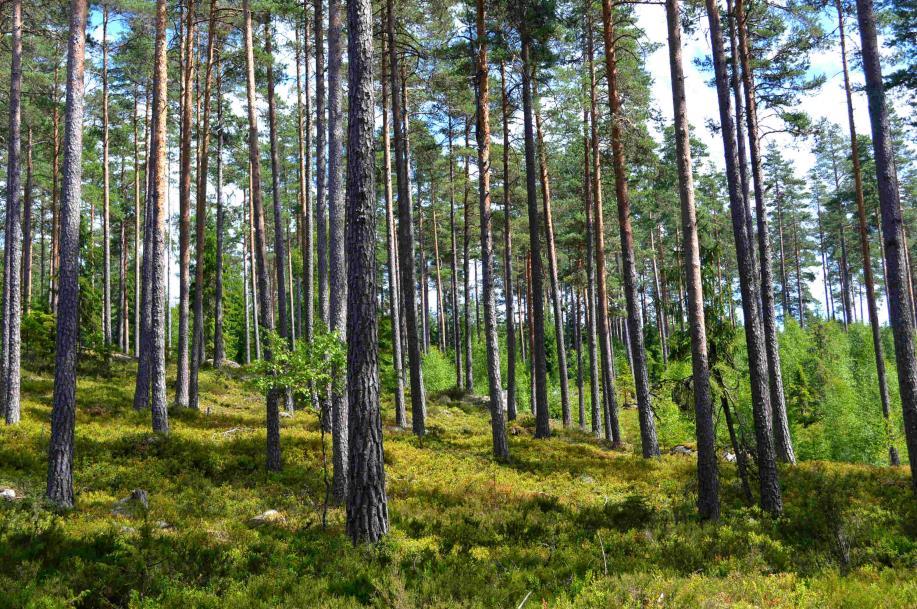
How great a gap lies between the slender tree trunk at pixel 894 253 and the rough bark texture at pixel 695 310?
139 inches

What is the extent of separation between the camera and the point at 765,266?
53.1 ft

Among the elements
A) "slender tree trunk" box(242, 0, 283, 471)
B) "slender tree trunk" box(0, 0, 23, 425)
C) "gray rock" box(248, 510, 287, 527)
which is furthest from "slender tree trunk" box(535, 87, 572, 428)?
"slender tree trunk" box(0, 0, 23, 425)

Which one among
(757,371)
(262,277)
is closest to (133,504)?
(262,277)

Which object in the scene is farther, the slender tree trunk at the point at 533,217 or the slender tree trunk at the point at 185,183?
the slender tree trunk at the point at 185,183

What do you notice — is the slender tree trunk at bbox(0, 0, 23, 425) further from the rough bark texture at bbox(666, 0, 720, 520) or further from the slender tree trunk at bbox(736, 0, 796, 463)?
the slender tree trunk at bbox(736, 0, 796, 463)

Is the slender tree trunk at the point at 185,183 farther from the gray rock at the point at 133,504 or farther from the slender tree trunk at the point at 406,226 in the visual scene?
the gray rock at the point at 133,504

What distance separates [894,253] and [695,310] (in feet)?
13.0

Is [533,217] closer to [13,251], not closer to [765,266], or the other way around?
[765,266]

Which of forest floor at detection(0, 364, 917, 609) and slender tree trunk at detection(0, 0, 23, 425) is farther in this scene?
slender tree trunk at detection(0, 0, 23, 425)

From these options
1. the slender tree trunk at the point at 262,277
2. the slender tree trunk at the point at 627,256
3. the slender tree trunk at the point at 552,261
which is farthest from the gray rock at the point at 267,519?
the slender tree trunk at the point at 552,261

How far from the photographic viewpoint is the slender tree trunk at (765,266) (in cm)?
1512

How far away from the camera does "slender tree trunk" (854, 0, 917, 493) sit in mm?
9992

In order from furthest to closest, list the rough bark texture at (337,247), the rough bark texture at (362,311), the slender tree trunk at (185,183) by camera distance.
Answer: the slender tree trunk at (185,183), the rough bark texture at (337,247), the rough bark texture at (362,311)

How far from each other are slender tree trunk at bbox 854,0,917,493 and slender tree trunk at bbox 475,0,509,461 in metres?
8.70
